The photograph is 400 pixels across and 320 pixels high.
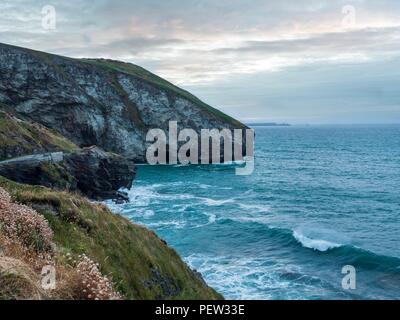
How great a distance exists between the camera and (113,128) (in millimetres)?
104750

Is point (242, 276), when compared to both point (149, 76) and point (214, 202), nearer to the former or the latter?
point (214, 202)

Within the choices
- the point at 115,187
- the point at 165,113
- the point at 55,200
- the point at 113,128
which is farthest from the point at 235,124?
the point at 55,200

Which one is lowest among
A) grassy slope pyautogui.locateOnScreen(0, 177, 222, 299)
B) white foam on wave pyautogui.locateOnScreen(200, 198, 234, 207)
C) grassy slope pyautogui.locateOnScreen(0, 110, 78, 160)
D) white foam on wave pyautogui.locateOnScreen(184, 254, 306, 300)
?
white foam on wave pyautogui.locateOnScreen(184, 254, 306, 300)

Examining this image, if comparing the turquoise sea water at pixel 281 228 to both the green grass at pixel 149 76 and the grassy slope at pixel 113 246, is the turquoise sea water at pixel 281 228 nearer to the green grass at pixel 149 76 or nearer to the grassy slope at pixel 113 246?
the grassy slope at pixel 113 246

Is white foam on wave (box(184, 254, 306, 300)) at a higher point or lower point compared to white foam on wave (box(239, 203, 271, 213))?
lower

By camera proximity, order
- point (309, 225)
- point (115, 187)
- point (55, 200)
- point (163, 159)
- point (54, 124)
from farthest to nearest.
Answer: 1. point (163, 159)
2. point (54, 124)
3. point (115, 187)
4. point (309, 225)
5. point (55, 200)

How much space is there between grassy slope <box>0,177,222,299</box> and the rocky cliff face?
81.7 meters

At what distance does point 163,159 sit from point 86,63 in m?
33.8

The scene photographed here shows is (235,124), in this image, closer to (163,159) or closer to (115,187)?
(163,159)

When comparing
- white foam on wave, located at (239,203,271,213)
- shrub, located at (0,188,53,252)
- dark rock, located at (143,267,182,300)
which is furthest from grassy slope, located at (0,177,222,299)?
white foam on wave, located at (239,203,271,213)

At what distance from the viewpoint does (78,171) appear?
55531 mm

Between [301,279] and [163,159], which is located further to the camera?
[163,159]

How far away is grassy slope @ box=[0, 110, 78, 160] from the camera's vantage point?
51375 millimetres

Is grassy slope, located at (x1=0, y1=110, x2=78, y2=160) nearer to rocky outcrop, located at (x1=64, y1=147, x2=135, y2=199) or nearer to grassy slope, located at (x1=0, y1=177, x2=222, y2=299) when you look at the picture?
rocky outcrop, located at (x1=64, y1=147, x2=135, y2=199)
